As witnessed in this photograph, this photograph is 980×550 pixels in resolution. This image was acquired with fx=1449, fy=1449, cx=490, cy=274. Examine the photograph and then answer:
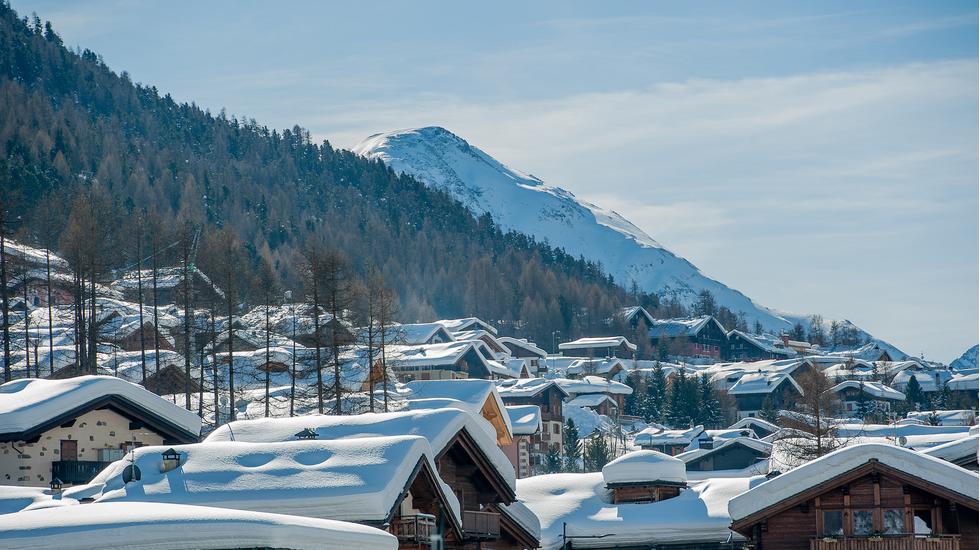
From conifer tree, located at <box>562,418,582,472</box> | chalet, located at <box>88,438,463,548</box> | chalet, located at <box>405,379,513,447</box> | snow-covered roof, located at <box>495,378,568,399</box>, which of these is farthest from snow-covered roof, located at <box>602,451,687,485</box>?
snow-covered roof, located at <box>495,378,568,399</box>

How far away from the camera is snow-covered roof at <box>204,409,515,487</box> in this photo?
31.0 meters

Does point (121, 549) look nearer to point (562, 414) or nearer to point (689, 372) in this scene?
point (562, 414)

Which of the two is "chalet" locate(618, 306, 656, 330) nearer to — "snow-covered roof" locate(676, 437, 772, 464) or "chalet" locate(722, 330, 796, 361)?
"chalet" locate(722, 330, 796, 361)

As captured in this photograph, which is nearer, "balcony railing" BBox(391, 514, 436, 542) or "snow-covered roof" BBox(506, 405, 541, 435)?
"balcony railing" BBox(391, 514, 436, 542)

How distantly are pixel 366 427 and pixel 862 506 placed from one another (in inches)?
460

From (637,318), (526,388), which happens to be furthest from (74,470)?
(637,318)

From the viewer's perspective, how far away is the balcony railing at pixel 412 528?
2789cm

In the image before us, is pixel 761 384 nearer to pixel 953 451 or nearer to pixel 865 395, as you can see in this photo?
pixel 865 395

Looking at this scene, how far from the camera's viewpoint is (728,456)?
231 feet

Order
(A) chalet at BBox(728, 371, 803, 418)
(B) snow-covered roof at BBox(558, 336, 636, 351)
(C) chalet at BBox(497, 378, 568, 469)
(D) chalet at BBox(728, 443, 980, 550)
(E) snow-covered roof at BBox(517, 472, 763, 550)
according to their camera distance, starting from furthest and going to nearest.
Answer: (B) snow-covered roof at BBox(558, 336, 636, 351)
(A) chalet at BBox(728, 371, 803, 418)
(C) chalet at BBox(497, 378, 568, 469)
(E) snow-covered roof at BBox(517, 472, 763, 550)
(D) chalet at BBox(728, 443, 980, 550)

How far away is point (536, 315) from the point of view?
193625 millimetres

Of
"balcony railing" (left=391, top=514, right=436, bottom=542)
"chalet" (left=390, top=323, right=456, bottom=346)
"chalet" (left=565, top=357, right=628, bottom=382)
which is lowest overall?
"balcony railing" (left=391, top=514, right=436, bottom=542)

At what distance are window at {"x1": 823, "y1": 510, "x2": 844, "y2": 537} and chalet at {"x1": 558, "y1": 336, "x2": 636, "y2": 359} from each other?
12972 cm

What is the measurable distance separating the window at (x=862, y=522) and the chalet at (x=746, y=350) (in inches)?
6041
